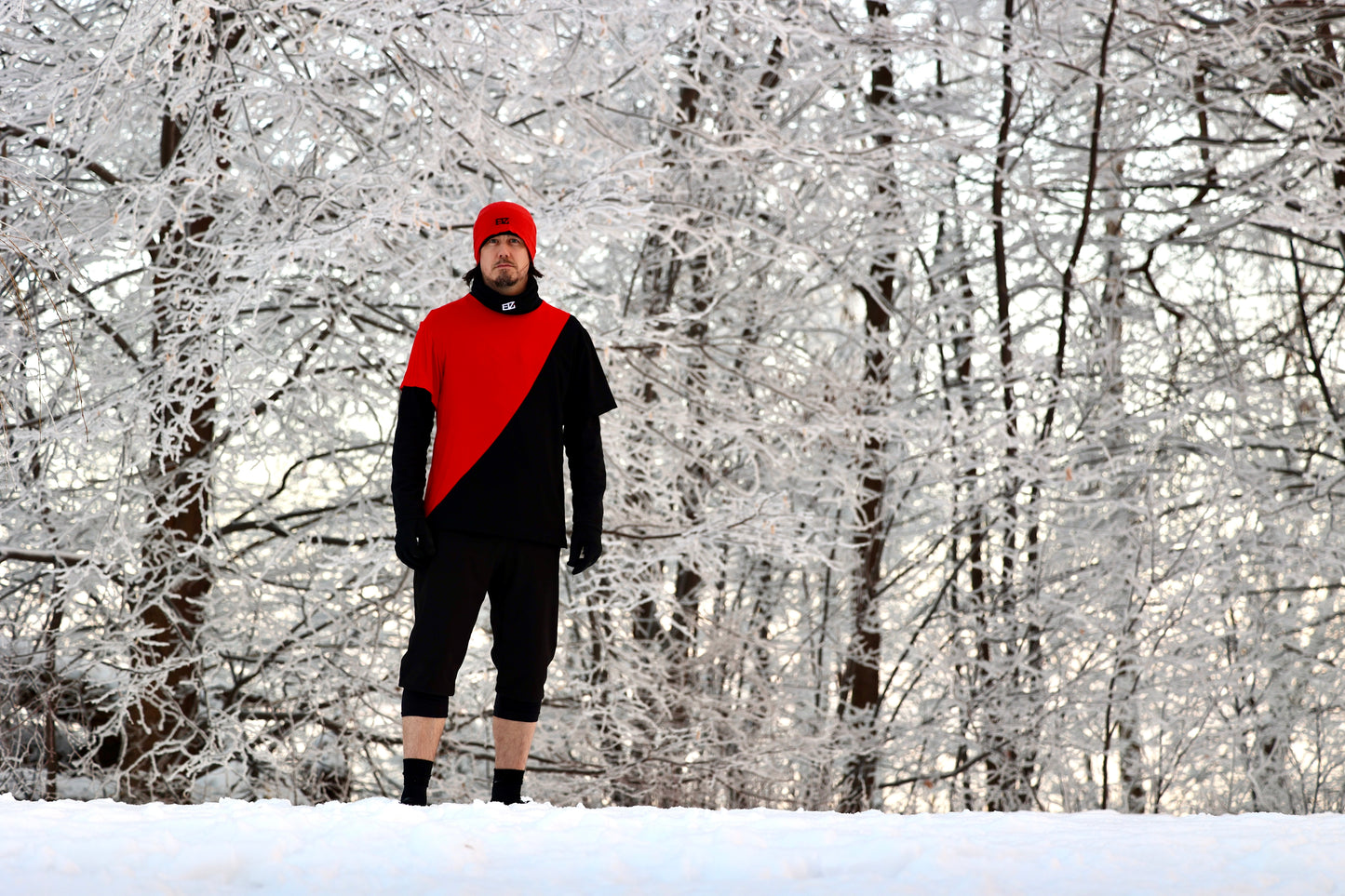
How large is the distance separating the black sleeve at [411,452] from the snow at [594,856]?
111 centimetres

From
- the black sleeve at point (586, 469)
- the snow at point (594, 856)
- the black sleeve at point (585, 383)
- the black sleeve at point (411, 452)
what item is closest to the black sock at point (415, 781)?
the black sleeve at point (411, 452)

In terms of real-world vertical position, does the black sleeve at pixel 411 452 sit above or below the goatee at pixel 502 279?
below

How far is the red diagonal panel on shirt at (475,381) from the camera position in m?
3.15

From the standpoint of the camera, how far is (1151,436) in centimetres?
764

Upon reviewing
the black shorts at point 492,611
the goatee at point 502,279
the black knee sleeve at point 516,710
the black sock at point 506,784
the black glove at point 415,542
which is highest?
the goatee at point 502,279

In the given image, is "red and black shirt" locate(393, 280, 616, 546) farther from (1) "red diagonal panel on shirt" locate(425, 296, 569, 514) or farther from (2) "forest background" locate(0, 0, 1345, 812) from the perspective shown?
(2) "forest background" locate(0, 0, 1345, 812)

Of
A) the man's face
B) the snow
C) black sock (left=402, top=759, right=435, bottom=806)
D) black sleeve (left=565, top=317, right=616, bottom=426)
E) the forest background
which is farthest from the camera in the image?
the forest background

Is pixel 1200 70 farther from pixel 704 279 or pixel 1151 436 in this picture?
pixel 704 279

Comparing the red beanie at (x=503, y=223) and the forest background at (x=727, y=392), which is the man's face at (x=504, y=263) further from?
the forest background at (x=727, y=392)

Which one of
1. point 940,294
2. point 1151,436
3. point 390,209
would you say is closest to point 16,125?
point 390,209

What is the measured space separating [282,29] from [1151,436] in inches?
214

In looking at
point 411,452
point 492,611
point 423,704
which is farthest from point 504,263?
point 423,704

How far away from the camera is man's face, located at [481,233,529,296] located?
3.21 meters

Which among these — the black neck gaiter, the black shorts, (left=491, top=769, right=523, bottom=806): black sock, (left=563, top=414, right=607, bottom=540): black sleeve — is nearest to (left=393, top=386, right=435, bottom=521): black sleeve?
the black shorts
